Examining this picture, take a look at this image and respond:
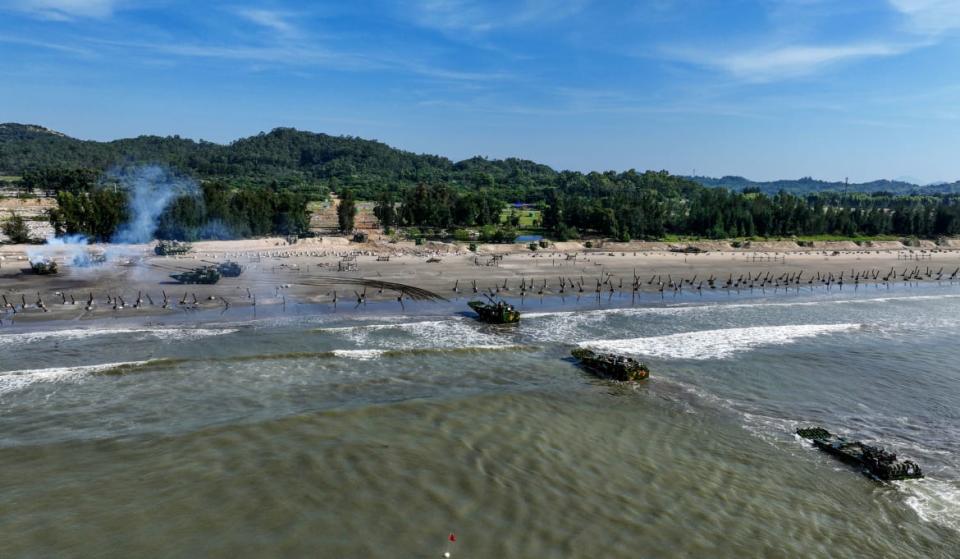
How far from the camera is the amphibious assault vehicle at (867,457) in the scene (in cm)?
2120

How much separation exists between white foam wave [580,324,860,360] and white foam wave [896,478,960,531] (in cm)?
1503

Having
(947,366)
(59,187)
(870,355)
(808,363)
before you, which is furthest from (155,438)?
(59,187)

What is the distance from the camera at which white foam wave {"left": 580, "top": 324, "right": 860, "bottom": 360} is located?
3697 centimetres

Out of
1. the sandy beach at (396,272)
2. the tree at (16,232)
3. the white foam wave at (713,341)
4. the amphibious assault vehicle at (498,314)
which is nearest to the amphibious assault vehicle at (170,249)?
the sandy beach at (396,272)

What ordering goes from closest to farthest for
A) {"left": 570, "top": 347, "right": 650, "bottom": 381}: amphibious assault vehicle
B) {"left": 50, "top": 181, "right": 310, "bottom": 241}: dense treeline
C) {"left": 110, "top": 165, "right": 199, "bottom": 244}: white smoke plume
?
{"left": 570, "top": 347, "right": 650, "bottom": 381}: amphibious assault vehicle
{"left": 50, "top": 181, "right": 310, "bottom": 241}: dense treeline
{"left": 110, "top": 165, "right": 199, "bottom": 244}: white smoke plume

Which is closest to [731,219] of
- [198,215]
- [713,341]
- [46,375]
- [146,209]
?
[713,341]

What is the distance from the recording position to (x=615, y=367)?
3092cm

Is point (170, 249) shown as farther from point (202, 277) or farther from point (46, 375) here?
point (46, 375)

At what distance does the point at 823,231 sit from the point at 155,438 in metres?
120

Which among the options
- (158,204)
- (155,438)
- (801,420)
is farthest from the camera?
(158,204)

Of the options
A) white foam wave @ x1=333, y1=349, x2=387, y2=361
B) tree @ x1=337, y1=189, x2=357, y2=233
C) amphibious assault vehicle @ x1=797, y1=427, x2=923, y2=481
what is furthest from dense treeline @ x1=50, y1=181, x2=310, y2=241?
amphibious assault vehicle @ x1=797, y1=427, x2=923, y2=481

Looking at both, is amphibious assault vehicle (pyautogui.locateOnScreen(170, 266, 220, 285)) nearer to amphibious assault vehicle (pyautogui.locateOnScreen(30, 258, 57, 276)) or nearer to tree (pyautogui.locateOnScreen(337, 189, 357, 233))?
amphibious assault vehicle (pyautogui.locateOnScreen(30, 258, 57, 276))

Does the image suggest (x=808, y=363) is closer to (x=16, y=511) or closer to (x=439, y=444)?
(x=439, y=444)

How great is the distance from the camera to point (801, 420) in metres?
26.6
